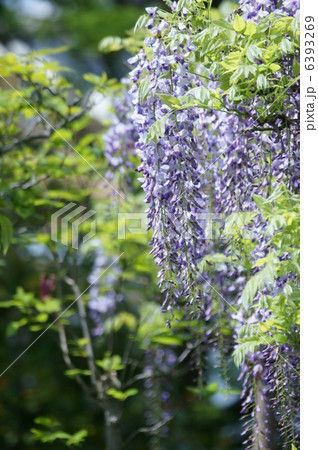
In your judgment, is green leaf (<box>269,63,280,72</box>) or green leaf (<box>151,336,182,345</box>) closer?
green leaf (<box>269,63,280,72</box>)

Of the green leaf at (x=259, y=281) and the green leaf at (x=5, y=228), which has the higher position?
the green leaf at (x=5, y=228)

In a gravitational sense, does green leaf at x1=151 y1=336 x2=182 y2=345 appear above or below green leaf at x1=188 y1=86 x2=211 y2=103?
below

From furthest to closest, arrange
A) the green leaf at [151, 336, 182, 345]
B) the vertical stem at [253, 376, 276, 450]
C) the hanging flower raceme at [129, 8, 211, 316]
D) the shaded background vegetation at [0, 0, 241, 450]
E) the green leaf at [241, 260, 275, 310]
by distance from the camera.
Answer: the shaded background vegetation at [0, 0, 241, 450], the green leaf at [151, 336, 182, 345], the vertical stem at [253, 376, 276, 450], the hanging flower raceme at [129, 8, 211, 316], the green leaf at [241, 260, 275, 310]

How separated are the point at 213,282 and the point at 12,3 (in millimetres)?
4485

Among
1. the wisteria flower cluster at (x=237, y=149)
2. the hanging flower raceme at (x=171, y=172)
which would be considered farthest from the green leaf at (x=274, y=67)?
the hanging flower raceme at (x=171, y=172)

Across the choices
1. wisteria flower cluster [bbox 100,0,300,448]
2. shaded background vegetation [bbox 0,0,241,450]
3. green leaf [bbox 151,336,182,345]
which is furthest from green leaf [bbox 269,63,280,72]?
shaded background vegetation [bbox 0,0,241,450]

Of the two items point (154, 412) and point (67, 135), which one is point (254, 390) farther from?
point (67, 135)

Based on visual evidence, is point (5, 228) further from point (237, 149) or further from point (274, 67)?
point (274, 67)

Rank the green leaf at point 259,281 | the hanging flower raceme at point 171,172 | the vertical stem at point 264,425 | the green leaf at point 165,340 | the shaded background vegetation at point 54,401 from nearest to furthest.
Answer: the green leaf at point 259,281
the hanging flower raceme at point 171,172
the vertical stem at point 264,425
the green leaf at point 165,340
the shaded background vegetation at point 54,401

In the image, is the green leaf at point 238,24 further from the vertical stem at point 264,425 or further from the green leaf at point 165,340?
the green leaf at point 165,340

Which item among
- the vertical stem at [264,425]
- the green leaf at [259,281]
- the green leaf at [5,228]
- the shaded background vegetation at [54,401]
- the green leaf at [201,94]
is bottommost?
the shaded background vegetation at [54,401]

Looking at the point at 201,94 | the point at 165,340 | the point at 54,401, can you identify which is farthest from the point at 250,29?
the point at 54,401

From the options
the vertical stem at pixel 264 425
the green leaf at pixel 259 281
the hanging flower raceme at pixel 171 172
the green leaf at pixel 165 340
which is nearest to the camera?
the green leaf at pixel 259 281

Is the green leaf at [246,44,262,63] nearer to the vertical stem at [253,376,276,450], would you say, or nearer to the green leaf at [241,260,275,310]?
the green leaf at [241,260,275,310]
